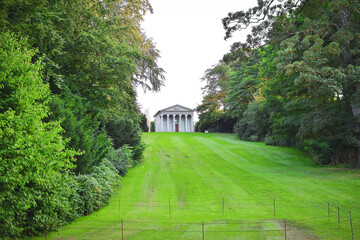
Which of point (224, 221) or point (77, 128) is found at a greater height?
point (77, 128)

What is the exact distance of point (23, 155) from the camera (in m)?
7.23

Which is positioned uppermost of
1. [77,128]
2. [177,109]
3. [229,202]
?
[177,109]

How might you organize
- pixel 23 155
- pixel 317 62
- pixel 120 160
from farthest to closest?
pixel 120 160, pixel 317 62, pixel 23 155

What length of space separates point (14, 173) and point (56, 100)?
4.40m

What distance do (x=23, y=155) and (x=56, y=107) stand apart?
3.75 meters

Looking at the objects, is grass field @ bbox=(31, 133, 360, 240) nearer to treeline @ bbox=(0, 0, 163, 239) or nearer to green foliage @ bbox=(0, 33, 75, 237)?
treeline @ bbox=(0, 0, 163, 239)

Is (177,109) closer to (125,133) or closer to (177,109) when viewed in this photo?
(177,109)

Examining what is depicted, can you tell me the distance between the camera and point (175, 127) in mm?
79625

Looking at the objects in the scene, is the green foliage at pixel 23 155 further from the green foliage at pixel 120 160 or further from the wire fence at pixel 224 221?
the green foliage at pixel 120 160

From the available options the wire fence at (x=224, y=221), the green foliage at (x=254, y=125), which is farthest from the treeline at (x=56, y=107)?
the green foliage at (x=254, y=125)

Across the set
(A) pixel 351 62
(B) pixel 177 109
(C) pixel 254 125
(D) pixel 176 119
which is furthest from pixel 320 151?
(D) pixel 176 119

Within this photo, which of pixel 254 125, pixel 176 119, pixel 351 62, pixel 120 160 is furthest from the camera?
pixel 176 119

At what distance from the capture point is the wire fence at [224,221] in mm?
8641

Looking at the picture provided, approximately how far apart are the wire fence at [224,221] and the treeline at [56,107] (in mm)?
1394
